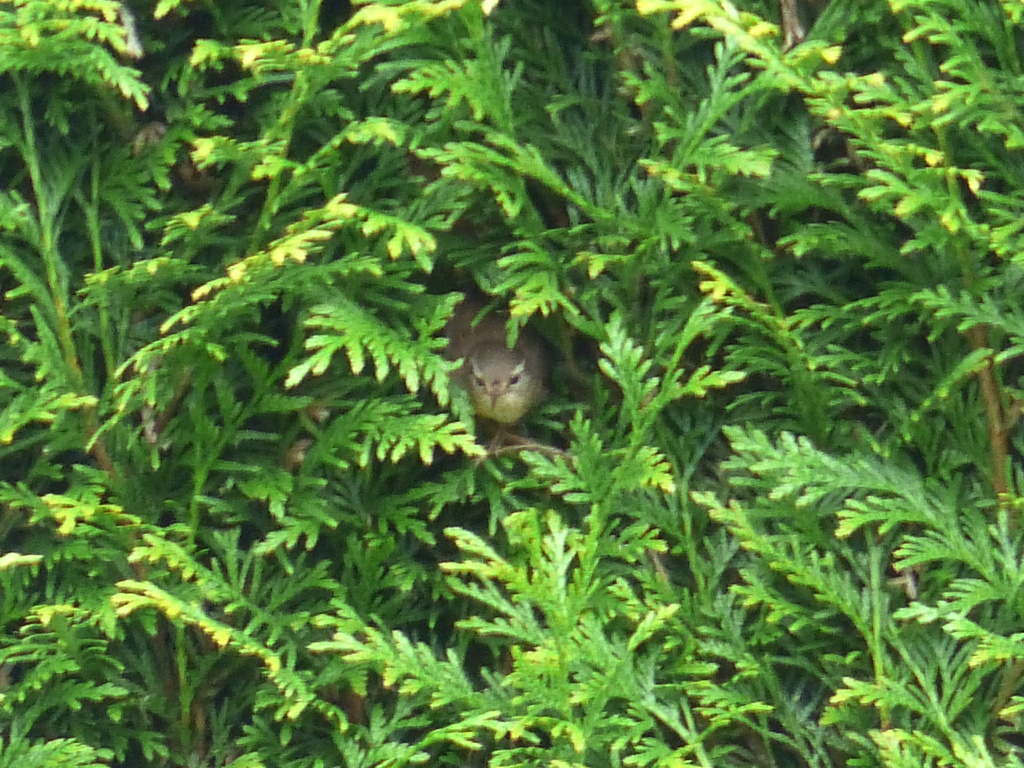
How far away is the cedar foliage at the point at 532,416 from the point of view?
50.1 inches

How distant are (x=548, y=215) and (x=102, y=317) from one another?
67 cm

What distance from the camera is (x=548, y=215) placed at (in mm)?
1502

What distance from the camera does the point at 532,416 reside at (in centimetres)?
148

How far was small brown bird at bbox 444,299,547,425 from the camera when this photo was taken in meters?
1.43

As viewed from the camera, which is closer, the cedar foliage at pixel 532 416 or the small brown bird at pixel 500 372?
the cedar foliage at pixel 532 416

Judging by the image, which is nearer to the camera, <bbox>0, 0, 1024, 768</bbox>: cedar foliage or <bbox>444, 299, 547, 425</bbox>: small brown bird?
<bbox>0, 0, 1024, 768</bbox>: cedar foliage

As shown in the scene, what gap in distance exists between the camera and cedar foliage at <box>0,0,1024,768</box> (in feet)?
4.17

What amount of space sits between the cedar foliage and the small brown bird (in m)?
0.06

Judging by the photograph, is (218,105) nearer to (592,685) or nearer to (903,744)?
(592,685)

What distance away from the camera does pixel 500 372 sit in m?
1.44

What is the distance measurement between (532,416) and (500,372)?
90 mm

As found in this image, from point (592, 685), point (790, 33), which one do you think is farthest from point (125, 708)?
point (790, 33)

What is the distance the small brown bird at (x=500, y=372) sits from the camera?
1.43 metres

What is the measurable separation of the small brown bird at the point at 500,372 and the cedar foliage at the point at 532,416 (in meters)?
0.06
